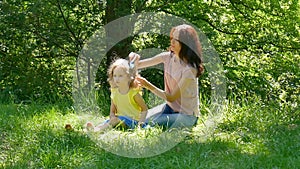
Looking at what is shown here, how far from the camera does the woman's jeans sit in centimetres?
399

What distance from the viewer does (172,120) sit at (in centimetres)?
404

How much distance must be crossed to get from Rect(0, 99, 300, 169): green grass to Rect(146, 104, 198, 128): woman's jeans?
0.11 meters

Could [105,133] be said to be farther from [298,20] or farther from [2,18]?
[298,20]

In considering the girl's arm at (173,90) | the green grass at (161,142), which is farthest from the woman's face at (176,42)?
the green grass at (161,142)

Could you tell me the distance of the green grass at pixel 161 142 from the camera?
10.3 ft

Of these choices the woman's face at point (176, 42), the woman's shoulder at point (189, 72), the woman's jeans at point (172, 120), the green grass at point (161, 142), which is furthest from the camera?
the woman's face at point (176, 42)

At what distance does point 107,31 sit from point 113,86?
5.82 ft

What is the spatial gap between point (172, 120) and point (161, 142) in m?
0.58

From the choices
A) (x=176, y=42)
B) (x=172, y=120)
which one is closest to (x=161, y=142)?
(x=172, y=120)

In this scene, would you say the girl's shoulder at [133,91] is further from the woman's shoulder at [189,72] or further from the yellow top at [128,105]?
the woman's shoulder at [189,72]

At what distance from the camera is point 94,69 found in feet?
20.1

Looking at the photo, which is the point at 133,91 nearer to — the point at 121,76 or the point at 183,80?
the point at 121,76

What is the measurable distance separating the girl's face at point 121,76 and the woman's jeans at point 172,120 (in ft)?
1.27

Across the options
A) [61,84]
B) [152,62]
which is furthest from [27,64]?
[152,62]
